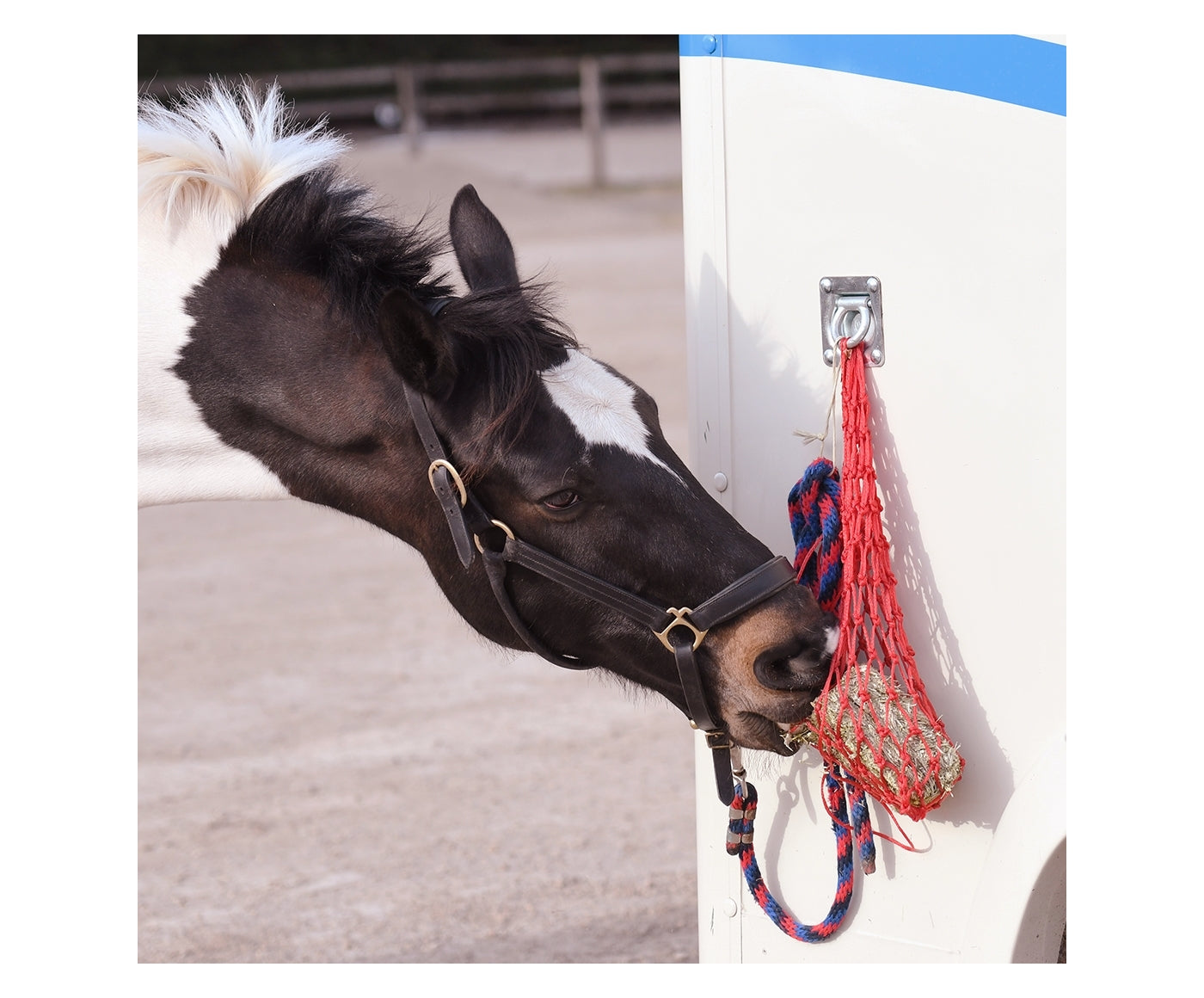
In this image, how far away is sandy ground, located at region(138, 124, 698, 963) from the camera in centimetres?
368

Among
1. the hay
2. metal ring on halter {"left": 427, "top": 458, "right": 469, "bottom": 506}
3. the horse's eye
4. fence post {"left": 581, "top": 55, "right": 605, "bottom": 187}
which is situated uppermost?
fence post {"left": 581, "top": 55, "right": 605, "bottom": 187}

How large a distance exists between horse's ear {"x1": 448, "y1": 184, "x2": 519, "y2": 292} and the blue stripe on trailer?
0.57 metres

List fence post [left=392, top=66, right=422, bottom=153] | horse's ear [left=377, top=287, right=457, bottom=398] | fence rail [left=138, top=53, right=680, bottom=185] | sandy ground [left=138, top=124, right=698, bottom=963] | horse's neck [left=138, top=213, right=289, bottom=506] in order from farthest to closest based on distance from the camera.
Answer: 1. fence rail [left=138, top=53, right=680, bottom=185]
2. fence post [left=392, top=66, right=422, bottom=153]
3. sandy ground [left=138, top=124, right=698, bottom=963]
4. horse's neck [left=138, top=213, right=289, bottom=506]
5. horse's ear [left=377, top=287, right=457, bottom=398]

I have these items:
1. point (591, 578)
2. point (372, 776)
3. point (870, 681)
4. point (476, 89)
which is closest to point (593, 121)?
point (476, 89)

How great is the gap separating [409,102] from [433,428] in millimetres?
18668

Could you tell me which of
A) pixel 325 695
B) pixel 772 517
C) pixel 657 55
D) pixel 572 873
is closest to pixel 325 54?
pixel 657 55

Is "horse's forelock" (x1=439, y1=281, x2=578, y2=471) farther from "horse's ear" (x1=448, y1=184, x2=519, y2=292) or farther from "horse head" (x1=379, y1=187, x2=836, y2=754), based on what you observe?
"horse's ear" (x1=448, y1=184, x2=519, y2=292)

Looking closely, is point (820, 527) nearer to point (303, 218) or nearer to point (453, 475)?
point (453, 475)

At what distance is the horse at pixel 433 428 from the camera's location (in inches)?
77.3

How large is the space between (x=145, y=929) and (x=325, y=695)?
1.89m

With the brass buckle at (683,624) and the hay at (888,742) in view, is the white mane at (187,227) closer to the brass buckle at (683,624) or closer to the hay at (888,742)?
the brass buckle at (683,624)

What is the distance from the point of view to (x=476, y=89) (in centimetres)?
2092

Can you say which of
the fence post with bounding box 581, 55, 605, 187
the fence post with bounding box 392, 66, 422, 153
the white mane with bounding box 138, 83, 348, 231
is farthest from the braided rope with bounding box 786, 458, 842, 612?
the fence post with bounding box 392, 66, 422, 153

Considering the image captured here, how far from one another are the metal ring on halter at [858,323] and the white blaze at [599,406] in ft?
1.14
